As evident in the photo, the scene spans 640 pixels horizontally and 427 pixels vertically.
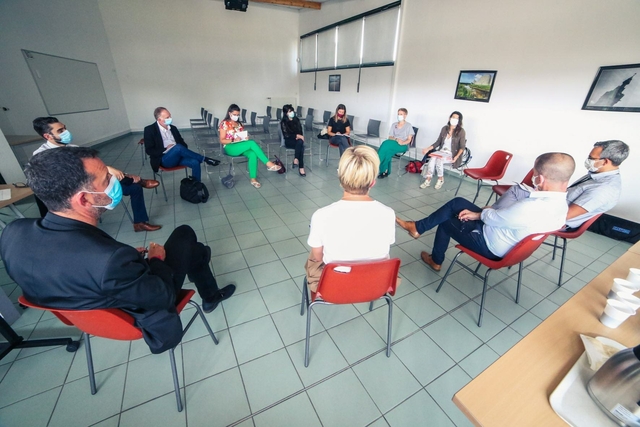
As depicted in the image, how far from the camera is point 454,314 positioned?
2.00m

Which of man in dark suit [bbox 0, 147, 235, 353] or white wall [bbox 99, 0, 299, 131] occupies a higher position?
white wall [bbox 99, 0, 299, 131]

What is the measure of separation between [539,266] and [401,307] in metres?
1.67

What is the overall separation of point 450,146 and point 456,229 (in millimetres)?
2793

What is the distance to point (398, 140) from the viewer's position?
15.5ft

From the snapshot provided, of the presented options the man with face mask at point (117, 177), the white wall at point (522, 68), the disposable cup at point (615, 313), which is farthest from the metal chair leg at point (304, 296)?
the white wall at point (522, 68)

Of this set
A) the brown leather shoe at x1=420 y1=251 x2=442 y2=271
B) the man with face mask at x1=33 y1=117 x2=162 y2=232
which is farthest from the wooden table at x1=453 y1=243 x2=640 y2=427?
the man with face mask at x1=33 y1=117 x2=162 y2=232

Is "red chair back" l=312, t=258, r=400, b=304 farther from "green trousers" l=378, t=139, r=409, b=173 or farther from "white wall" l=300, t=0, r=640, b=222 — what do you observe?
"white wall" l=300, t=0, r=640, b=222

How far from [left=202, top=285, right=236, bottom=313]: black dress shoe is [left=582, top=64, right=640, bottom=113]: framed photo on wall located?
15.5ft

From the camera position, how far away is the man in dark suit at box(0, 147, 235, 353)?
945mm

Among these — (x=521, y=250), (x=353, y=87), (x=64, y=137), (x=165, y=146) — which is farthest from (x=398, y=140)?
(x=64, y=137)

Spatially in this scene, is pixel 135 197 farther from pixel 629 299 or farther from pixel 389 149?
pixel 389 149

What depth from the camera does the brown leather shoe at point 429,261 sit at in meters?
2.43

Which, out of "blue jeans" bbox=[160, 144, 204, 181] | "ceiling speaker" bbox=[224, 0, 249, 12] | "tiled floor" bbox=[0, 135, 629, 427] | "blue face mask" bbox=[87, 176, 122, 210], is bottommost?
"tiled floor" bbox=[0, 135, 629, 427]

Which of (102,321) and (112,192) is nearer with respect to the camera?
(102,321)
